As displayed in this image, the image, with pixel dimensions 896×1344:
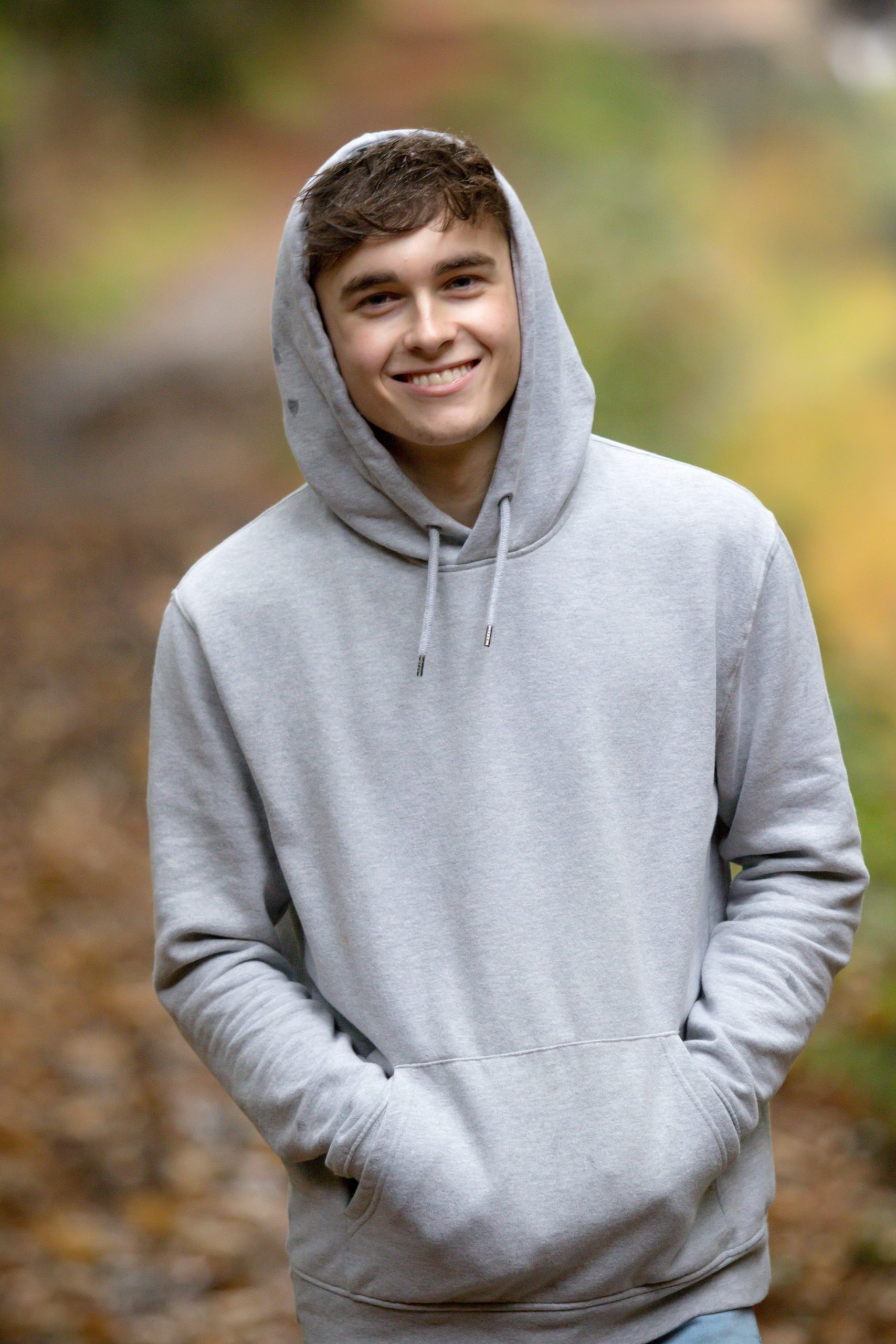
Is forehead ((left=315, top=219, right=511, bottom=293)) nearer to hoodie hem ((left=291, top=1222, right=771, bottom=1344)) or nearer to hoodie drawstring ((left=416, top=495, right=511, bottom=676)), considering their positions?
hoodie drawstring ((left=416, top=495, right=511, bottom=676))

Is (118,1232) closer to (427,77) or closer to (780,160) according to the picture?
(780,160)

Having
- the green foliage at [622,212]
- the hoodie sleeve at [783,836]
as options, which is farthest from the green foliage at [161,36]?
the hoodie sleeve at [783,836]

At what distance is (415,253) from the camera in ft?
5.37

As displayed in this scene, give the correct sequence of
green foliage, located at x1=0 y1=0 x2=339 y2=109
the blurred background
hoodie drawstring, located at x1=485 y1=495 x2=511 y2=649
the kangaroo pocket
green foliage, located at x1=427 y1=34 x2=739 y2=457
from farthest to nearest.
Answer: green foliage, located at x1=0 y1=0 x2=339 y2=109, green foliage, located at x1=427 y1=34 x2=739 y2=457, the blurred background, hoodie drawstring, located at x1=485 y1=495 x2=511 y2=649, the kangaroo pocket

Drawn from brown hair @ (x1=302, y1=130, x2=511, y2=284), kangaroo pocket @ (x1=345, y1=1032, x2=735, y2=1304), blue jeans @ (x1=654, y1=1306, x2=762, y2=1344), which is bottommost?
blue jeans @ (x1=654, y1=1306, x2=762, y2=1344)

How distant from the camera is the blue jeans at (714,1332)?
1.67 meters

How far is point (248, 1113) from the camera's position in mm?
1762

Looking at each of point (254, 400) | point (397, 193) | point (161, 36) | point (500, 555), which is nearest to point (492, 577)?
point (500, 555)

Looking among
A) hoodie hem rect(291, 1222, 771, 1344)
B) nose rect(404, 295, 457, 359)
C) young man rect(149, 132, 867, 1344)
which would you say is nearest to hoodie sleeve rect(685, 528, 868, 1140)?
young man rect(149, 132, 867, 1344)

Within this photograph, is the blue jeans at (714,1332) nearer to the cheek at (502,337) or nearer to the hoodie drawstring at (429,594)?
the hoodie drawstring at (429,594)

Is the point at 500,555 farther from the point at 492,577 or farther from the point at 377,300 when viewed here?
the point at 377,300

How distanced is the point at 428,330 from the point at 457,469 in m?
0.22

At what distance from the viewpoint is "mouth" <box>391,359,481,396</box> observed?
1.67m

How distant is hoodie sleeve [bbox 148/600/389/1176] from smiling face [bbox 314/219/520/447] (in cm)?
38
